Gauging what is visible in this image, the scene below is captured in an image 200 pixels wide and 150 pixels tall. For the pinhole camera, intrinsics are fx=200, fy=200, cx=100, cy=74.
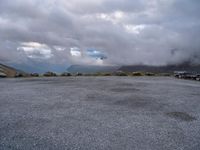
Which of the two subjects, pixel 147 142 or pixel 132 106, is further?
pixel 132 106

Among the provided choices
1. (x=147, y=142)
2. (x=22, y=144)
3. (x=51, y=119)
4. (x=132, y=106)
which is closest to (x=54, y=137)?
(x=22, y=144)

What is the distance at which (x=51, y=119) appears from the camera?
5.94 metres

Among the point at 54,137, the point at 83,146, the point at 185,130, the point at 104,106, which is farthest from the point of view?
the point at 104,106

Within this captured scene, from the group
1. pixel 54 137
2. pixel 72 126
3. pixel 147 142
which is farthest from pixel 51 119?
pixel 147 142

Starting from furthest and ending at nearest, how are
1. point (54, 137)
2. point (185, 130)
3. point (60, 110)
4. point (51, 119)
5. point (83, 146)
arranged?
point (60, 110)
point (51, 119)
point (185, 130)
point (54, 137)
point (83, 146)

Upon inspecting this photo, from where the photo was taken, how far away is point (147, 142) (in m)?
4.35

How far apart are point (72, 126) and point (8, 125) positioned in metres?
1.75

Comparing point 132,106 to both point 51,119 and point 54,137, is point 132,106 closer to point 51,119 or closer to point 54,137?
point 51,119

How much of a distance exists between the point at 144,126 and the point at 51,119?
270 cm

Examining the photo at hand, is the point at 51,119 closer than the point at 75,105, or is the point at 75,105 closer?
the point at 51,119

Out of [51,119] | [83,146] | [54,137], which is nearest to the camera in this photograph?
[83,146]

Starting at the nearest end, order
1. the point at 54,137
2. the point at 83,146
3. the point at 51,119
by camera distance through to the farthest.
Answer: the point at 83,146 < the point at 54,137 < the point at 51,119

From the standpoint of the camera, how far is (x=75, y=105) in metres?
7.80

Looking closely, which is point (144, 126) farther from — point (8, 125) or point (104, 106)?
point (8, 125)
